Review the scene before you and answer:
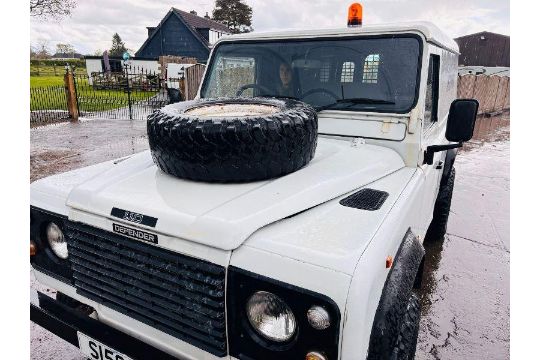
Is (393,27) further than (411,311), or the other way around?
(393,27)

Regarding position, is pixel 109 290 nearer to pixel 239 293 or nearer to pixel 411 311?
pixel 239 293

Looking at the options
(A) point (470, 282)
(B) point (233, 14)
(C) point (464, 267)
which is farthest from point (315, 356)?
(B) point (233, 14)

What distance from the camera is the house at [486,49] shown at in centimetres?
3962

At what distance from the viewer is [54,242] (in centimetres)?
224

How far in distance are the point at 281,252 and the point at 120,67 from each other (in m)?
34.6

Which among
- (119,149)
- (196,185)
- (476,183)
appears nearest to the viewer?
(196,185)

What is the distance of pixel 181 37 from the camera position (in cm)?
3456

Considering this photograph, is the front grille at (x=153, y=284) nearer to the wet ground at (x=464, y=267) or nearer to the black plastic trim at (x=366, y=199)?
the black plastic trim at (x=366, y=199)

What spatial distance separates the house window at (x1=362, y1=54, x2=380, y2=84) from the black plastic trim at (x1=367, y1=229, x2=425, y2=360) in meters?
1.36

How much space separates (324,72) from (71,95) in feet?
42.2

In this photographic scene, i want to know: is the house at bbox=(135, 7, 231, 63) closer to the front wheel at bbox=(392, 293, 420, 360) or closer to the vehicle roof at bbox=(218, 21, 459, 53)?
the vehicle roof at bbox=(218, 21, 459, 53)

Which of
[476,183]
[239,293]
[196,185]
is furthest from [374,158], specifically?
[476,183]

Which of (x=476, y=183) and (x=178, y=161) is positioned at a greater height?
(x=178, y=161)

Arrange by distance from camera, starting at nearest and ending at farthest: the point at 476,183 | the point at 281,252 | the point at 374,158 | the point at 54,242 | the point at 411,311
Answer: the point at 281,252 → the point at 411,311 → the point at 54,242 → the point at 374,158 → the point at 476,183
